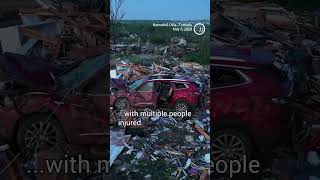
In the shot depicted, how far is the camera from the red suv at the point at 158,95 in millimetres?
6734

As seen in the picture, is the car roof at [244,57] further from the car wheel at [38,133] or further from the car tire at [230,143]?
the car wheel at [38,133]

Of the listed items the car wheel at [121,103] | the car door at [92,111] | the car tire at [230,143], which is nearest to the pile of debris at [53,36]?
the car door at [92,111]

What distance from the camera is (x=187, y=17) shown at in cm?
668

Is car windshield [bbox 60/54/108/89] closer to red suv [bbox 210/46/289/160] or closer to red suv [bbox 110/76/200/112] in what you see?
red suv [bbox 110/76/200/112]

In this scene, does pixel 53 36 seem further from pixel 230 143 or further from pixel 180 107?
pixel 230 143

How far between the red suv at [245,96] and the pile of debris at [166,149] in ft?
0.44

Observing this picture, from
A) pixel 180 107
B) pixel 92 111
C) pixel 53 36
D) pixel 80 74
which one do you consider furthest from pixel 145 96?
pixel 53 36

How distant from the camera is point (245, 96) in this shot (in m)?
6.79

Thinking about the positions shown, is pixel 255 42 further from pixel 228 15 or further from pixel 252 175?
pixel 252 175

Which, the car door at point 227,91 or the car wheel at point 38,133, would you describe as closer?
the car door at point 227,91

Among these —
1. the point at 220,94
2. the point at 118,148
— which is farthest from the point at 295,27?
the point at 118,148

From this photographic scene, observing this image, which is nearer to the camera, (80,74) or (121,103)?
(121,103)

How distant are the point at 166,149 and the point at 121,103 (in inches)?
22.8

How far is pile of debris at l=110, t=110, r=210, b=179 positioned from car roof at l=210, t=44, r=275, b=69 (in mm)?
513
